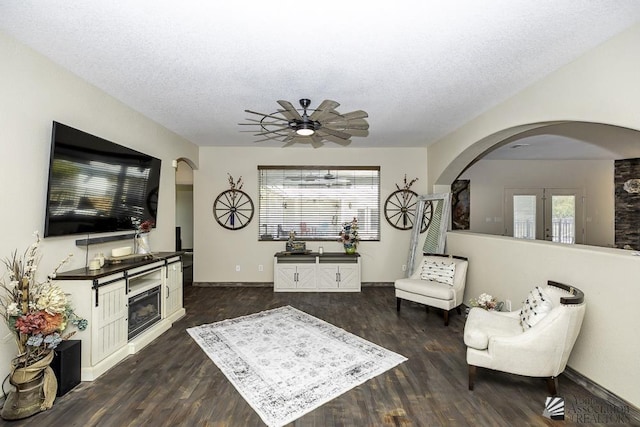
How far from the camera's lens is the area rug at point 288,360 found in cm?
245

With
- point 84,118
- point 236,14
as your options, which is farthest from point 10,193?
point 236,14

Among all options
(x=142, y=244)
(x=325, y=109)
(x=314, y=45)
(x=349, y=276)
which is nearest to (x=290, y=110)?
(x=325, y=109)

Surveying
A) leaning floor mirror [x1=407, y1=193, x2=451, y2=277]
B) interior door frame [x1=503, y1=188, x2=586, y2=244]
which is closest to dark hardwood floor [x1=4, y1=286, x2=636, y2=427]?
leaning floor mirror [x1=407, y1=193, x2=451, y2=277]

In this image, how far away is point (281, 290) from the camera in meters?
5.87

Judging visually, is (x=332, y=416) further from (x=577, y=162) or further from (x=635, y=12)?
(x=577, y=162)

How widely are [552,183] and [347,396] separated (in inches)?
319

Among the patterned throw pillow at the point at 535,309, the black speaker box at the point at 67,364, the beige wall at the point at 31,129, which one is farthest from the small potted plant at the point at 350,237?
the black speaker box at the point at 67,364

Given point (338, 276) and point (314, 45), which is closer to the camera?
point (314, 45)

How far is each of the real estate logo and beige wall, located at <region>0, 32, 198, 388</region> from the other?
→ 165 inches

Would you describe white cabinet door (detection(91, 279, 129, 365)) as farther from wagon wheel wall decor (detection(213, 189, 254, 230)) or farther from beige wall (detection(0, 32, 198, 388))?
wagon wheel wall decor (detection(213, 189, 254, 230))

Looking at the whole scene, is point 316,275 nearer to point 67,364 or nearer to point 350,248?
point 350,248

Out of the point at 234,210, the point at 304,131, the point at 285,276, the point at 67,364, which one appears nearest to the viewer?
the point at 67,364

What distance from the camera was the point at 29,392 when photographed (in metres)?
2.28

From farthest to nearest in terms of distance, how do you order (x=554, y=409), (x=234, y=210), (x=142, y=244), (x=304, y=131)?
(x=234, y=210) < (x=142, y=244) < (x=304, y=131) < (x=554, y=409)
